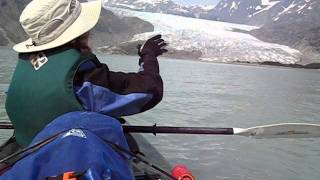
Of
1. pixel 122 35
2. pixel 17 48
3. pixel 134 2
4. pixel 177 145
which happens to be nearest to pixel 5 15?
pixel 122 35

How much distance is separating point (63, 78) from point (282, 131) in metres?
1.78

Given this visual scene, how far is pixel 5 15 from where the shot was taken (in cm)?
5444

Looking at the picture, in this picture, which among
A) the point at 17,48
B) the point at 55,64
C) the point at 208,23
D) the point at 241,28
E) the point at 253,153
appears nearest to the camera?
the point at 55,64

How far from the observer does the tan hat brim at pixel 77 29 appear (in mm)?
1937

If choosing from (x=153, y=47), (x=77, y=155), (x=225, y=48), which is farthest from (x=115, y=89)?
(x=225, y=48)

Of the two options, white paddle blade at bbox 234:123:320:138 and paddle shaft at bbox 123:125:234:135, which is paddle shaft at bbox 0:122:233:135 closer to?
paddle shaft at bbox 123:125:234:135

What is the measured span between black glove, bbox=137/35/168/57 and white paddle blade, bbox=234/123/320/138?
99 cm

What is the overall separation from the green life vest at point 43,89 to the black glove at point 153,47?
0.37 metres

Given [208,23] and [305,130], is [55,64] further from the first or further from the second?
[208,23]

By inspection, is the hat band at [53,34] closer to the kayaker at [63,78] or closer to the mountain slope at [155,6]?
the kayaker at [63,78]

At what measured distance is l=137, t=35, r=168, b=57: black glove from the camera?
7.35ft

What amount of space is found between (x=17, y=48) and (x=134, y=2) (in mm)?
163788

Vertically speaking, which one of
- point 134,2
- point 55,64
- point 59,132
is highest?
point 55,64

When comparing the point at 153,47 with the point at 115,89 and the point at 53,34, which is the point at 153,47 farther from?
the point at 53,34
